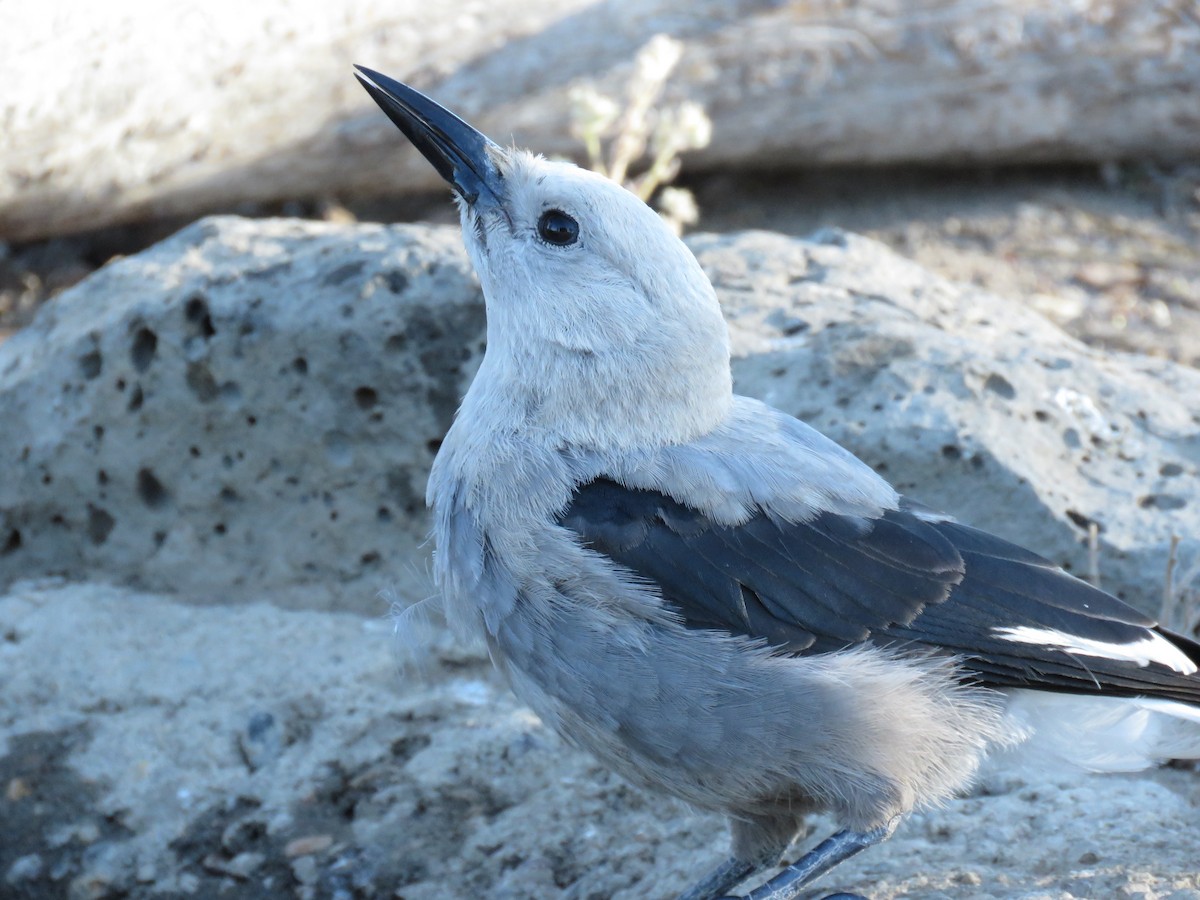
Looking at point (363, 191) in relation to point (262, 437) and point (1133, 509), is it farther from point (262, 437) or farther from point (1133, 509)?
point (1133, 509)

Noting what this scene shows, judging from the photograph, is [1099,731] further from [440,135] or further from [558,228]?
[440,135]

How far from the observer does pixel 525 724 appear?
12.5ft

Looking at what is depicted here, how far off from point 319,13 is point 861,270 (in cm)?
306

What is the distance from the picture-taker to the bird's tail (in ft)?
9.39

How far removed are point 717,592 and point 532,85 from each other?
13.9 feet

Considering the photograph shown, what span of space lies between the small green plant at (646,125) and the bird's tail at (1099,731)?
2.34m

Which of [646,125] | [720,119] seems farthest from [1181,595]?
[720,119]

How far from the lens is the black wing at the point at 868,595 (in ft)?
8.99

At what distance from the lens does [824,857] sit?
2.81 metres

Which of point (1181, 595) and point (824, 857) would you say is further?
point (1181, 595)

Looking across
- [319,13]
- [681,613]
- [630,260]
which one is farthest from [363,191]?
[681,613]

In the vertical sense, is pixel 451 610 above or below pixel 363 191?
below

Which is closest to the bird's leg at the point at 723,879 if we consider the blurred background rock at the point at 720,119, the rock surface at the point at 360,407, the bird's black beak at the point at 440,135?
the rock surface at the point at 360,407

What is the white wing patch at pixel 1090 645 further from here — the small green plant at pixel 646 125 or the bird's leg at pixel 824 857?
the small green plant at pixel 646 125
